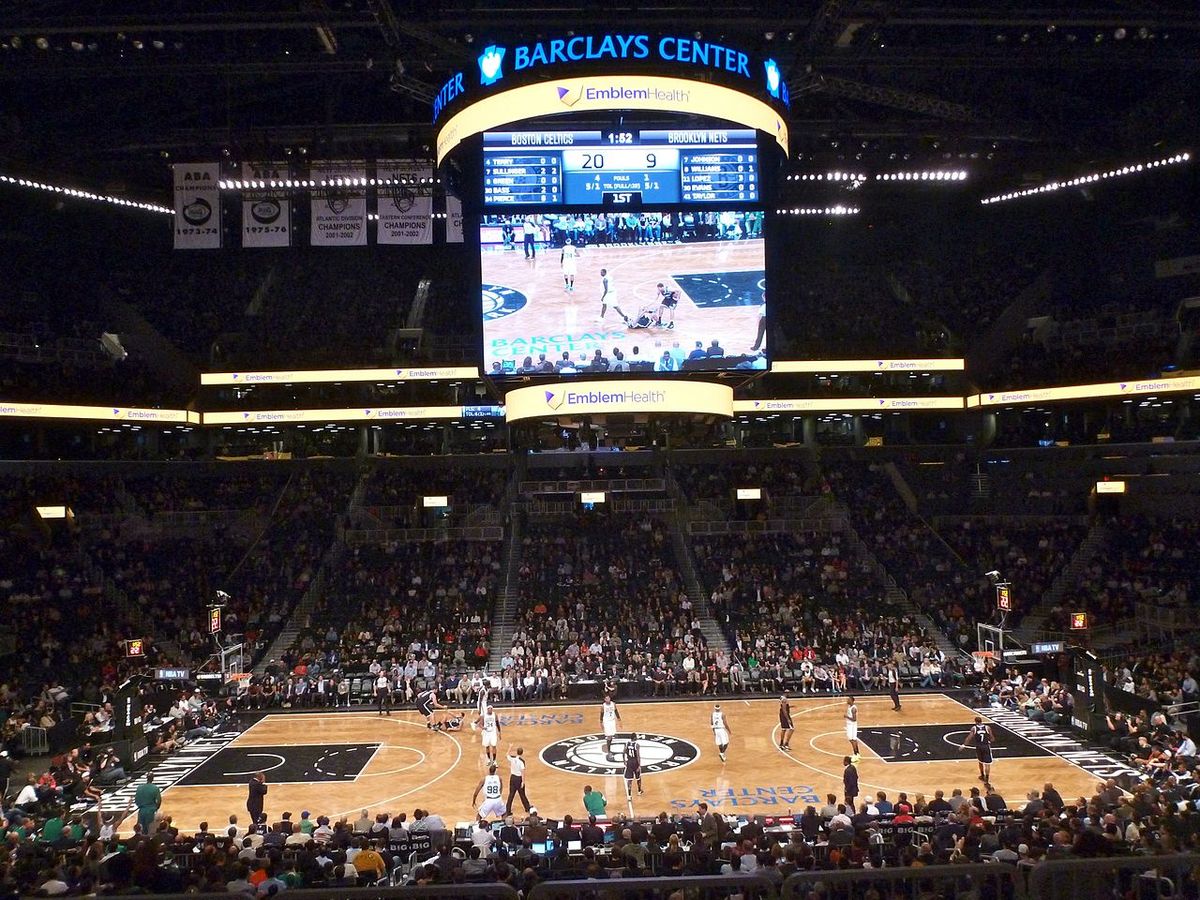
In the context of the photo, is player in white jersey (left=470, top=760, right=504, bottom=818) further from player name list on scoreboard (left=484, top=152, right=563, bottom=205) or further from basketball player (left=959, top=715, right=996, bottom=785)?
player name list on scoreboard (left=484, top=152, right=563, bottom=205)

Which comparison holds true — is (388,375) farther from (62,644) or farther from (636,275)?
(636,275)

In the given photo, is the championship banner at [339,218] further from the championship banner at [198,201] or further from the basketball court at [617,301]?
the basketball court at [617,301]

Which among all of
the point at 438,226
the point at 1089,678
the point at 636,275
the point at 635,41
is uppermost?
the point at 438,226

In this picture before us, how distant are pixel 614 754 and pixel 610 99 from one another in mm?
14267

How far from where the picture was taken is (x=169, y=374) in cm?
4522

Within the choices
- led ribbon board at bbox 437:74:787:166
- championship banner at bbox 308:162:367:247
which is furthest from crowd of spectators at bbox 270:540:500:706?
led ribbon board at bbox 437:74:787:166

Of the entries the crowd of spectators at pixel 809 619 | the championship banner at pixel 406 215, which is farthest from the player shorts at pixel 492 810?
the championship banner at pixel 406 215

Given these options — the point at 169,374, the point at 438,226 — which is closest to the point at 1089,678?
the point at 438,226

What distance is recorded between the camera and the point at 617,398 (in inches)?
677

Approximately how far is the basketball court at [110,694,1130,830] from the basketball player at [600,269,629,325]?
9.19 meters

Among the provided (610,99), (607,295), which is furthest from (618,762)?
(610,99)

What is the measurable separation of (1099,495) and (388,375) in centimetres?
3072

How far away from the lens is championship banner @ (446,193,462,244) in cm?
3375

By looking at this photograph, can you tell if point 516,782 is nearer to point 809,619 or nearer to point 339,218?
point 809,619
